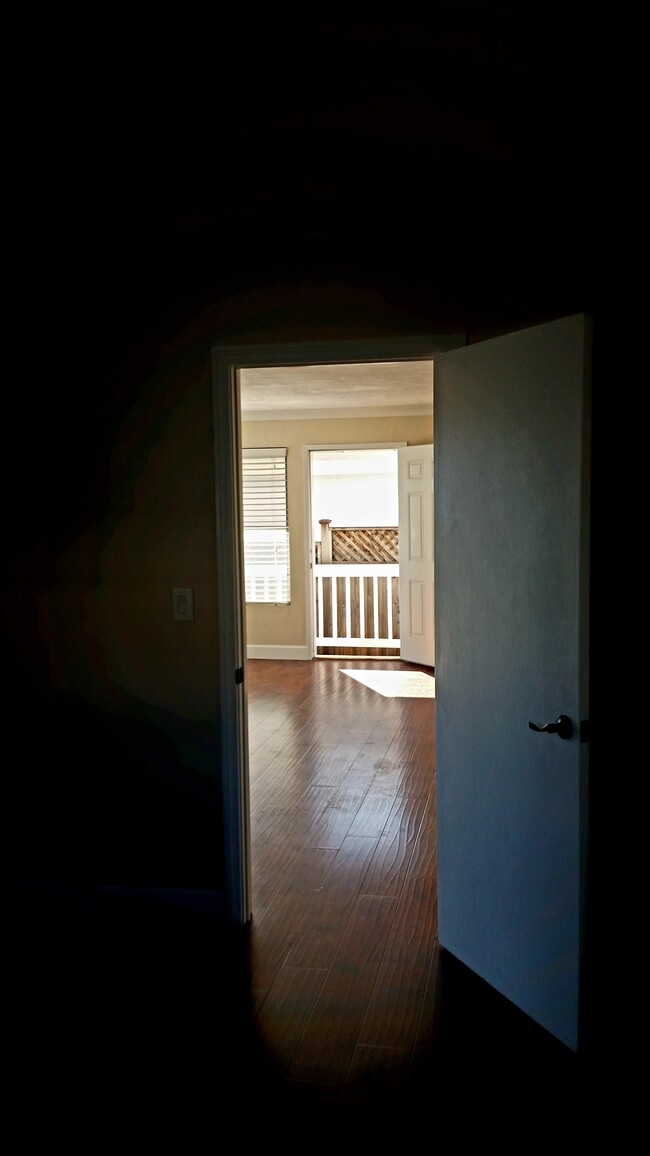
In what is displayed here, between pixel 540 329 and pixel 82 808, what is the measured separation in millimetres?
2355

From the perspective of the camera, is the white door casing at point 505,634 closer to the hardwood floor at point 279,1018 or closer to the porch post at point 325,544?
the hardwood floor at point 279,1018

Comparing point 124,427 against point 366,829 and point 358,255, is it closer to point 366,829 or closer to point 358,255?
point 358,255

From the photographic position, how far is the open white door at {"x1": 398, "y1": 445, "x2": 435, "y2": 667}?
25.7 feet

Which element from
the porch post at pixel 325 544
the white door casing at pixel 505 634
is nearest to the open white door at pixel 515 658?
the white door casing at pixel 505 634

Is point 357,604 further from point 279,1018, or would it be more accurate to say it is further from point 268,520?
point 279,1018

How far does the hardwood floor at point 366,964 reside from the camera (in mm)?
2238

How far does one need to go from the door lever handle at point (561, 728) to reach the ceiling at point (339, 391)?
11.4ft

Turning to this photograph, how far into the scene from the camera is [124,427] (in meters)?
3.09

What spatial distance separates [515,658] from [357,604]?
6823 mm

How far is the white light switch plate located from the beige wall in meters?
5.27

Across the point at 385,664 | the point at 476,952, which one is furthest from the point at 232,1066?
the point at 385,664

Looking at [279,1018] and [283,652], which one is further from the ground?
[283,652]

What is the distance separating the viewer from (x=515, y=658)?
8.00 ft

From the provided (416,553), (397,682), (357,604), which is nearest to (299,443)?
(416,553)
